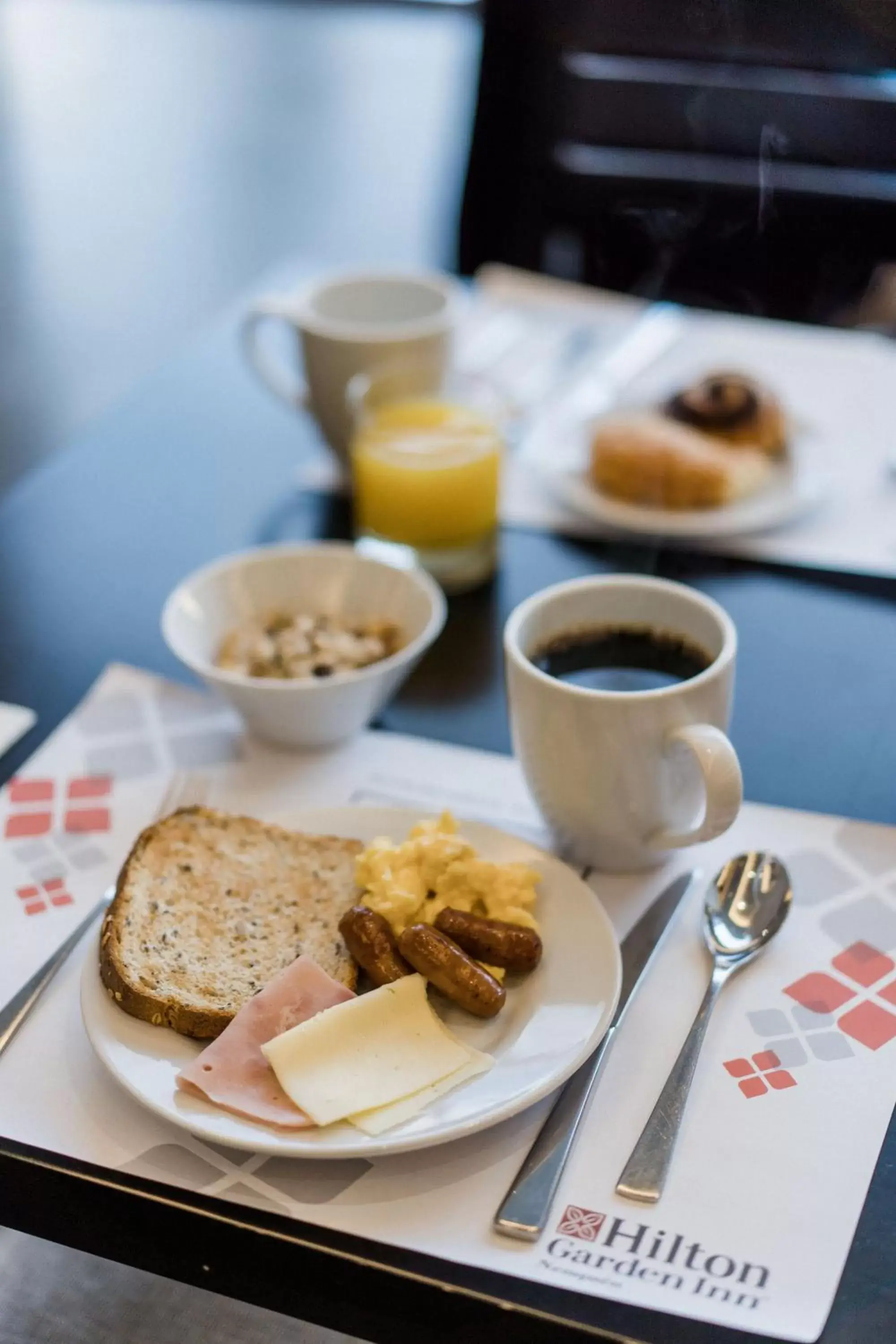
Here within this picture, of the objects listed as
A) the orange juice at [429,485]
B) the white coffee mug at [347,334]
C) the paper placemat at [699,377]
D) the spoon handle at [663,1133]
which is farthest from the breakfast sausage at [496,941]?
the white coffee mug at [347,334]

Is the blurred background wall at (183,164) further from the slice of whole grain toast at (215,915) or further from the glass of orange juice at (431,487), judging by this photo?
the slice of whole grain toast at (215,915)

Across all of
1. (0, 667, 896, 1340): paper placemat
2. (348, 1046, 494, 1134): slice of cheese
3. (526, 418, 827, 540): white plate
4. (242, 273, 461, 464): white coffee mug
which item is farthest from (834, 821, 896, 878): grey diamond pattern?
(242, 273, 461, 464): white coffee mug

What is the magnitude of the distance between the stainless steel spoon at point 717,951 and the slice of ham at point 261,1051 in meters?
0.20

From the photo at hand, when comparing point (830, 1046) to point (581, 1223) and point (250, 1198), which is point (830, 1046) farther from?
point (250, 1198)

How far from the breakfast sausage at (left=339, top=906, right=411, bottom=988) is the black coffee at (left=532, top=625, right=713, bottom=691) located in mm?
251

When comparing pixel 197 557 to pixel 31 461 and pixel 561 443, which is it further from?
pixel 31 461

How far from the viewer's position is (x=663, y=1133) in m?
0.81

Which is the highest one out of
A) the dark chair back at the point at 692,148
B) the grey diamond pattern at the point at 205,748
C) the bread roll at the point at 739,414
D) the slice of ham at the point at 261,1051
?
the dark chair back at the point at 692,148

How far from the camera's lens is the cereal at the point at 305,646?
122 centimetres

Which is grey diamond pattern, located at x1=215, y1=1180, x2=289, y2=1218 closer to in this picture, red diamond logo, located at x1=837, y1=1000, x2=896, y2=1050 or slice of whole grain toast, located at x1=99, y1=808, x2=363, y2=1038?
slice of whole grain toast, located at x1=99, y1=808, x2=363, y2=1038

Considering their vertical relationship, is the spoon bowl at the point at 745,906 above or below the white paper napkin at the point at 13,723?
above

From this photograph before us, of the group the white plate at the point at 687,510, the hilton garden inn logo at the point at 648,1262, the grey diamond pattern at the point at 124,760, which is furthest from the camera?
the white plate at the point at 687,510

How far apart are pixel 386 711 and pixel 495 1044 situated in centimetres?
46

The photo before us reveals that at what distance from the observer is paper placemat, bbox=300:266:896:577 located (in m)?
1.54
